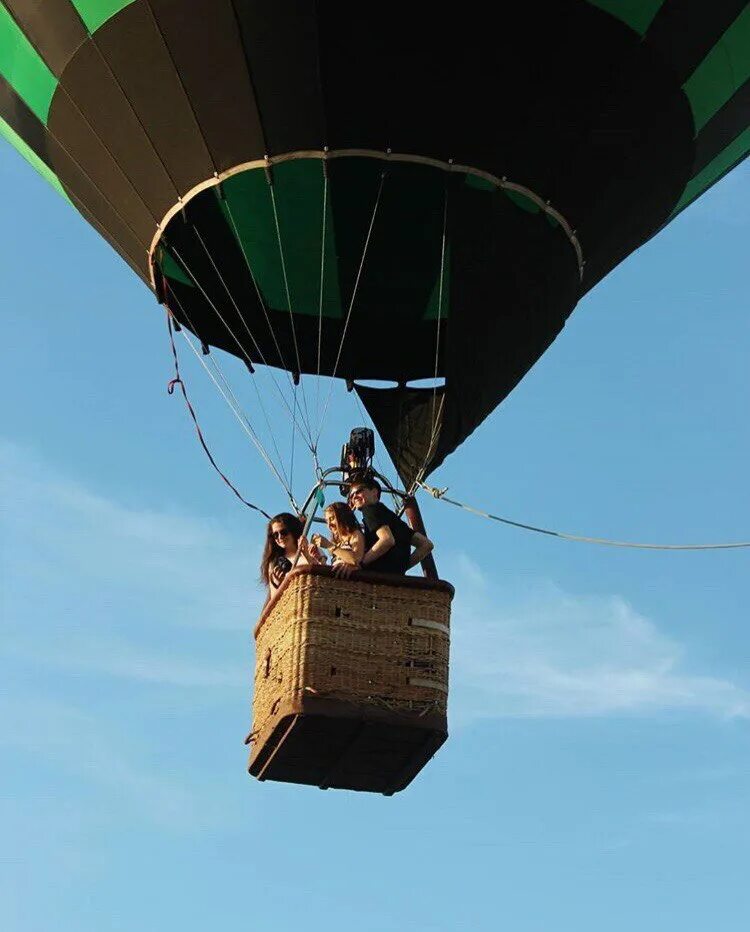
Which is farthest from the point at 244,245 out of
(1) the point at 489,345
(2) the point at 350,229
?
(1) the point at 489,345

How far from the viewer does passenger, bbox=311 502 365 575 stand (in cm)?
941

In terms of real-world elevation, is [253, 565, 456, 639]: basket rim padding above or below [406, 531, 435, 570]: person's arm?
below

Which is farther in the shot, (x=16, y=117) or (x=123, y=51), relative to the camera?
(x=16, y=117)

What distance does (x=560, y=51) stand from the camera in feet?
33.2

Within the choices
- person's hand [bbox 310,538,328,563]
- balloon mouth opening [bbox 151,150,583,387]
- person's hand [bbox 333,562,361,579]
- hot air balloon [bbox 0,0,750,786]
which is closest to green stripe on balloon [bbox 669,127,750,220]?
hot air balloon [bbox 0,0,750,786]

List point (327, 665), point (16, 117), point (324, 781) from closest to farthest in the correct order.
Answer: point (327, 665)
point (324, 781)
point (16, 117)

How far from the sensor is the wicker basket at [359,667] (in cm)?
919

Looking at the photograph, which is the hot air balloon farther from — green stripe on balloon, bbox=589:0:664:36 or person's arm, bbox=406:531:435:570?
person's arm, bbox=406:531:435:570

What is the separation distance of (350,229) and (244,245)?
0.51m

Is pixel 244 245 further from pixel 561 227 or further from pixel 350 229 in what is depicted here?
pixel 561 227

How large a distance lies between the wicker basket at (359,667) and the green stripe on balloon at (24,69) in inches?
111

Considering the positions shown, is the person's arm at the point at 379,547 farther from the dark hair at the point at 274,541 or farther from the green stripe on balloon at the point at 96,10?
the green stripe on balloon at the point at 96,10

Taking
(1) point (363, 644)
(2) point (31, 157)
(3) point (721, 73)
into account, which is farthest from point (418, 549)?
(2) point (31, 157)

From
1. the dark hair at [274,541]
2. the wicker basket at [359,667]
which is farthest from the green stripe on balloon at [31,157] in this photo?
the wicker basket at [359,667]
